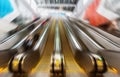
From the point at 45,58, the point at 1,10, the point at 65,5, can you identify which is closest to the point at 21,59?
the point at 45,58

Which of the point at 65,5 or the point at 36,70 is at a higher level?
the point at 36,70

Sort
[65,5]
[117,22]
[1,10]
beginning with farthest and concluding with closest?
[65,5], [117,22], [1,10]

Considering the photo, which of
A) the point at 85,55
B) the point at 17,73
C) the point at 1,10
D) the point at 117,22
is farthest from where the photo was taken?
the point at 117,22

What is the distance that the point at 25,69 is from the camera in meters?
2.92

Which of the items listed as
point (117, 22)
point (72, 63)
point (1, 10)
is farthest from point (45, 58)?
point (117, 22)

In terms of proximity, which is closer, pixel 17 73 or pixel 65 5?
pixel 17 73

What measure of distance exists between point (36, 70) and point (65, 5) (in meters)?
19.7

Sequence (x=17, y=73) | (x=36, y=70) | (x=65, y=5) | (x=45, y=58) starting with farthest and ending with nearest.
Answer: (x=65, y=5)
(x=45, y=58)
(x=36, y=70)
(x=17, y=73)

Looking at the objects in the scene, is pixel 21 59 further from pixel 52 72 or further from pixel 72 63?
pixel 72 63

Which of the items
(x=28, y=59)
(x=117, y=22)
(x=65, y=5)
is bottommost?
(x=65, y=5)

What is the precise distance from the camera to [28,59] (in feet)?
10.6

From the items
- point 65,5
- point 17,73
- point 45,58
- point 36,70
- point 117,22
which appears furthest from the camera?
point 65,5

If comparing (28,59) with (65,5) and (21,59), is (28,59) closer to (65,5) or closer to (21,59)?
(21,59)

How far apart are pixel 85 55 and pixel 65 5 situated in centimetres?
1931
